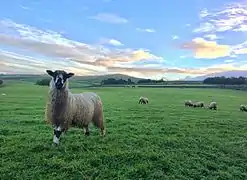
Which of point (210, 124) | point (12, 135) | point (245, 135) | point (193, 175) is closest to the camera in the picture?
point (193, 175)

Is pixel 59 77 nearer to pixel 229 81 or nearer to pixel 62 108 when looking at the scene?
pixel 62 108

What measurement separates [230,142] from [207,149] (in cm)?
251

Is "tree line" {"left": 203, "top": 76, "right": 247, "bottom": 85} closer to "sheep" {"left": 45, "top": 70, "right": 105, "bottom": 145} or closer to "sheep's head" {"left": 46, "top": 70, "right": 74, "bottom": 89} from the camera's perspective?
"sheep" {"left": 45, "top": 70, "right": 105, "bottom": 145}

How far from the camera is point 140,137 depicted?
543 inches

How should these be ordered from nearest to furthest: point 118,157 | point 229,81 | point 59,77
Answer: point 118,157 → point 59,77 → point 229,81

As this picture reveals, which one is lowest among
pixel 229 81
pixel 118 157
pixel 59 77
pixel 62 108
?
pixel 118 157

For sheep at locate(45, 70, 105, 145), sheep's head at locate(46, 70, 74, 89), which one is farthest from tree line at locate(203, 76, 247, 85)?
sheep's head at locate(46, 70, 74, 89)

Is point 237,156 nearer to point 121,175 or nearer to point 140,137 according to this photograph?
point 140,137

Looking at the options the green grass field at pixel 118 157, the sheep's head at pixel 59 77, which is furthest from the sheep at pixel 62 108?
the green grass field at pixel 118 157

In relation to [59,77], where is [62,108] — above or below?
below

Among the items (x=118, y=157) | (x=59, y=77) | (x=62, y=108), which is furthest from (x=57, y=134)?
(x=118, y=157)

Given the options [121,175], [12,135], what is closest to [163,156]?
[121,175]

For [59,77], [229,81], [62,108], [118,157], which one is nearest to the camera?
[118,157]

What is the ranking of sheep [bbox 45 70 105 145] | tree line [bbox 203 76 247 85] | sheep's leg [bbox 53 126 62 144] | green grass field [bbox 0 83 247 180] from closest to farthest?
green grass field [bbox 0 83 247 180] < sheep's leg [bbox 53 126 62 144] < sheep [bbox 45 70 105 145] < tree line [bbox 203 76 247 85]
